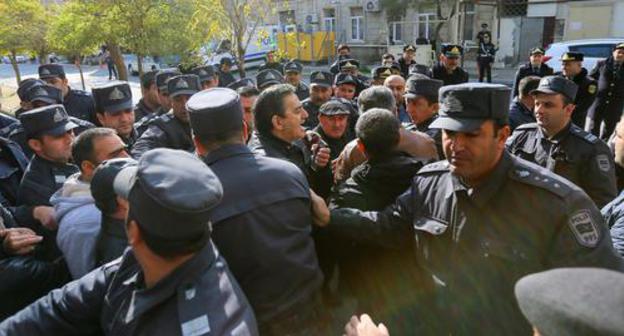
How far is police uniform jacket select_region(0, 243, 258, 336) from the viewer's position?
1.37 meters

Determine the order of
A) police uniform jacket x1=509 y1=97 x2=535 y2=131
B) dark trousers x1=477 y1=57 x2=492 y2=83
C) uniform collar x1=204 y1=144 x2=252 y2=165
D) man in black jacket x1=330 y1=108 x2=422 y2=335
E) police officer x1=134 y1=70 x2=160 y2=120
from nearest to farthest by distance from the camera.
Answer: uniform collar x1=204 y1=144 x2=252 y2=165, man in black jacket x1=330 y1=108 x2=422 y2=335, police uniform jacket x1=509 y1=97 x2=535 y2=131, police officer x1=134 y1=70 x2=160 y2=120, dark trousers x1=477 y1=57 x2=492 y2=83

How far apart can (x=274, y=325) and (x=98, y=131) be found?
1.52 metres

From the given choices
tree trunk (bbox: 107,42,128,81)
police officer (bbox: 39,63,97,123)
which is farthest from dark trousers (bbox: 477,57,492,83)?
police officer (bbox: 39,63,97,123)

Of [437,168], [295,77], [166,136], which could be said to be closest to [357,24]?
[295,77]

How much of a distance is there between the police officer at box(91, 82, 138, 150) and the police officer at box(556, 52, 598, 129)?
649 centimetres

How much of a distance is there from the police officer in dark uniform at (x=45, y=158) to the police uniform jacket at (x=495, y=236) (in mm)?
2231

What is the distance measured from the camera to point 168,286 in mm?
1400

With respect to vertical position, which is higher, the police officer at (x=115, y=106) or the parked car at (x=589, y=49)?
the police officer at (x=115, y=106)

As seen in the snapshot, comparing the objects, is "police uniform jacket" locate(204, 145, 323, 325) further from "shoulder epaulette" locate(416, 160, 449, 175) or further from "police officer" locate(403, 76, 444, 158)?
"police officer" locate(403, 76, 444, 158)

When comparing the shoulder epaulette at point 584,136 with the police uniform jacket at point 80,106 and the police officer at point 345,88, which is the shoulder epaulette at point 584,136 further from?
the police uniform jacket at point 80,106

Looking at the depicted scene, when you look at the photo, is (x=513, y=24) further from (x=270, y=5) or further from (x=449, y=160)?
(x=449, y=160)

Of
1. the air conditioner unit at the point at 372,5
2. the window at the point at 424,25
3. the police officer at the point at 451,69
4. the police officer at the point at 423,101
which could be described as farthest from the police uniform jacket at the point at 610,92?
the air conditioner unit at the point at 372,5

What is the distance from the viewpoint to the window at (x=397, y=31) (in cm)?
2295

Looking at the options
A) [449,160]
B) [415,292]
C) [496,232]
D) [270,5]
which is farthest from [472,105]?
[270,5]
